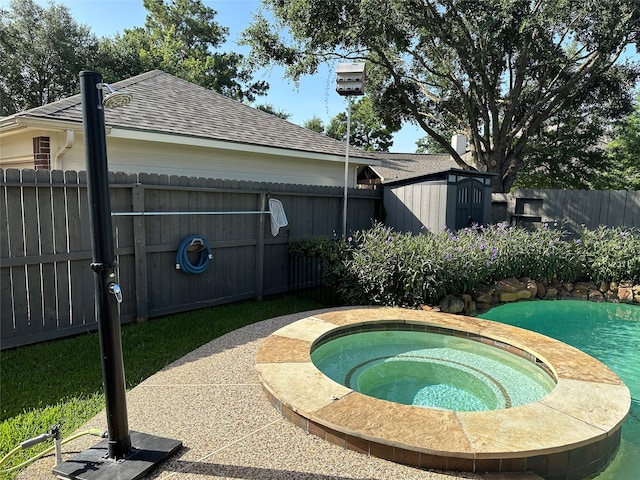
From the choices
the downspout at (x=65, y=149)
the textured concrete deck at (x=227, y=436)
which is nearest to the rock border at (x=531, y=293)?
the textured concrete deck at (x=227, y=436)

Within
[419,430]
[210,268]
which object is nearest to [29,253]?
[210,268]

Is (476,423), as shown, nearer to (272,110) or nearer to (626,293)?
(626,293)

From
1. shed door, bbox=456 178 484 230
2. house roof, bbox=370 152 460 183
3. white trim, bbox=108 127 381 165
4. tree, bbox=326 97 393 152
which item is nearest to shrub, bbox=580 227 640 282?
shed door, bbox=456 178 484 230

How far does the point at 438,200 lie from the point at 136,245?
19.8ft

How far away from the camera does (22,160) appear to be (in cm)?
773

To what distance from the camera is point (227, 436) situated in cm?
261

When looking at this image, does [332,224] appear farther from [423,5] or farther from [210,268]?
[423,5]

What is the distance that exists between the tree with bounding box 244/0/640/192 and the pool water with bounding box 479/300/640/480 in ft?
23.5

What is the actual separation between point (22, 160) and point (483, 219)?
31.7 feet

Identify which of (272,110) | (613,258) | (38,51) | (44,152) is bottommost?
(613,258)

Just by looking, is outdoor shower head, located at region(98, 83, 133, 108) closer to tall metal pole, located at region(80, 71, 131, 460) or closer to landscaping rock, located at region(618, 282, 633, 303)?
tall metal pole, located at region(80, 71, 131, 460)

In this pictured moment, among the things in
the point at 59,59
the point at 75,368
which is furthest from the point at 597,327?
the point at 59,59

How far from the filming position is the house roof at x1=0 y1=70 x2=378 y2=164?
A: 641 cm

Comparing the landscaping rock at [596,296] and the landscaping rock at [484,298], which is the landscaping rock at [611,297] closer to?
the landscaping rock at [596,296]
